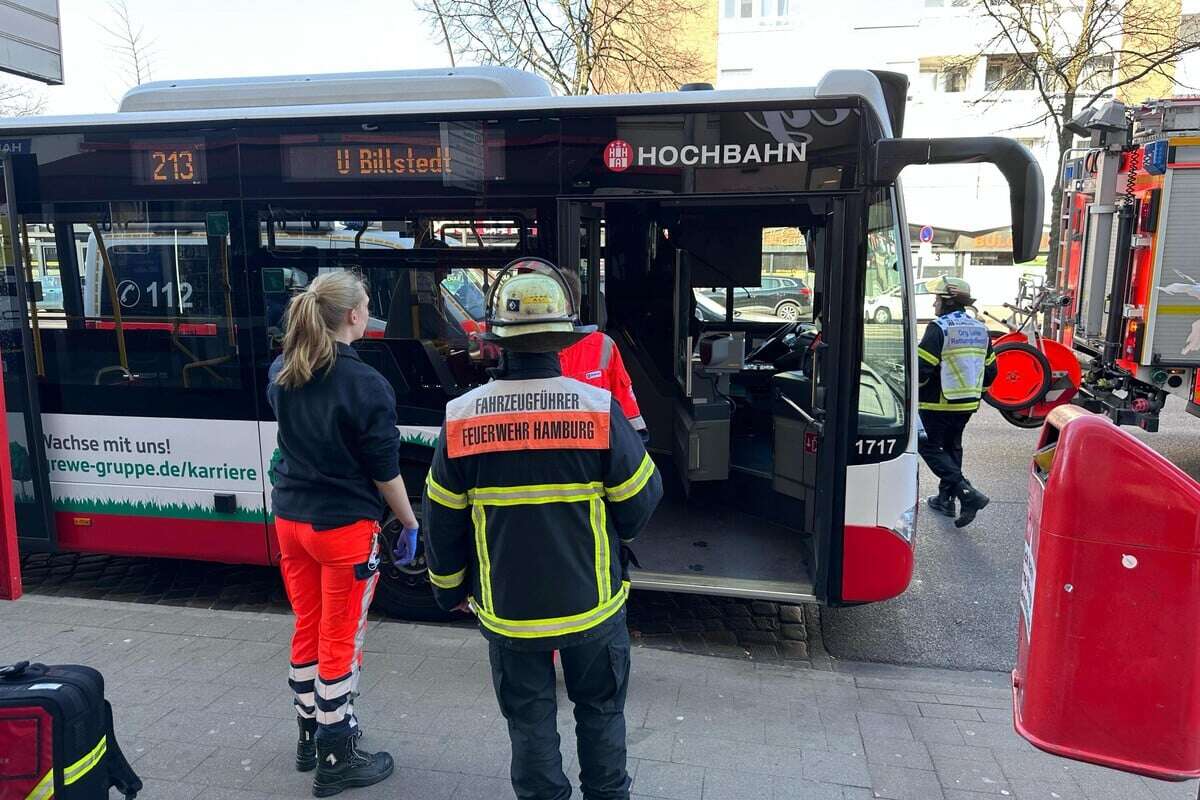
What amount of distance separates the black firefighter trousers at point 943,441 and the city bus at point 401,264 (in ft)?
5.99

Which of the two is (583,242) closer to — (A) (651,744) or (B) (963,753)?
(A) (651,744)

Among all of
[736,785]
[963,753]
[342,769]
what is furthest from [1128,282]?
[342,769]

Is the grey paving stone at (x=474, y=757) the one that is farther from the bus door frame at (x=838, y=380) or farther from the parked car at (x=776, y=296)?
the parked car at (x=776, y=296)

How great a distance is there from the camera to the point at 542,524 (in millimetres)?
2426

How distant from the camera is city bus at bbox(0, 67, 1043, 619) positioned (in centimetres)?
423

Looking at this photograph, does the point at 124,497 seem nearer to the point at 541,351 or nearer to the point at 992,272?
the point at 541,351

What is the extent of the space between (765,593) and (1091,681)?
6.77 ft

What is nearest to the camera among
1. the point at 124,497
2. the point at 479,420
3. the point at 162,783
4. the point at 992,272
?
the point at 479,420

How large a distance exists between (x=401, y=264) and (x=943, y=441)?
4.59m

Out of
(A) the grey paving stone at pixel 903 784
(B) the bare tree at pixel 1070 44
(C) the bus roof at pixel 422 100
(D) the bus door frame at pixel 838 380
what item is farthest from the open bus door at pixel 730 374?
(B) the bare tree at pixel 1070 44

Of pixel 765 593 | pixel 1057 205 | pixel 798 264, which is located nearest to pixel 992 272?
pixel 1057 205

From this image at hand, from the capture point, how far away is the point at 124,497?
16.7 feet

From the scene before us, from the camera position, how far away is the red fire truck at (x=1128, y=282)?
313 inches

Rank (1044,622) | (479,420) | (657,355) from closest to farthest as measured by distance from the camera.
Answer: (479,420) → (1044,622) → (657,355)
